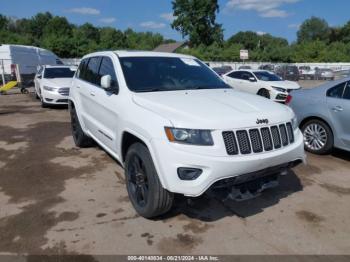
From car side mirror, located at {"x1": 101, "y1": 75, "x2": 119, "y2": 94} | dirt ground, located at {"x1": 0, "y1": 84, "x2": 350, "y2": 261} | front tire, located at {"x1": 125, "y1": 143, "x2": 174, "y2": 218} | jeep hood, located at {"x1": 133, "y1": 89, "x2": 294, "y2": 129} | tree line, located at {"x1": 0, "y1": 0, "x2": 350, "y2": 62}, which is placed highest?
tree line, located at {"x1": 0, "y1": 0, "x2": 350, "y2": 62}

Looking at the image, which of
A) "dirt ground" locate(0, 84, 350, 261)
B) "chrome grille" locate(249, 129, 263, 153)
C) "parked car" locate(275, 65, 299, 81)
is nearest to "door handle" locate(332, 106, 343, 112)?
"dirt ground" locate(0, 84, 350, 261)

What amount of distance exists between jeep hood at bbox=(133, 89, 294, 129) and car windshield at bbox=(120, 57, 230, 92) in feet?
0.85

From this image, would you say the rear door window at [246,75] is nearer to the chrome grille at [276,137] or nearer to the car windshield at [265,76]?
the car windshield at [265,76]

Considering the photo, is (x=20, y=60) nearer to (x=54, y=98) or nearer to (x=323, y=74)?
(x=54, y=98)

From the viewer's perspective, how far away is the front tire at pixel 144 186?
139 inches

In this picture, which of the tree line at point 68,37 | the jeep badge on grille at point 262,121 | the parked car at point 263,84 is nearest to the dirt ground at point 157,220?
the jeep badge on grille at point 262,121

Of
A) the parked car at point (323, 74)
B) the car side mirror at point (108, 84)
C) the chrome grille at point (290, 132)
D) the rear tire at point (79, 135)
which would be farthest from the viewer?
the parked car at point (323, 74)

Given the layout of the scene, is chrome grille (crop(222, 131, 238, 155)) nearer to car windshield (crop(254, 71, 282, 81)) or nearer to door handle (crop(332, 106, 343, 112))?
door handle (crop(332, 106, 343, 112))

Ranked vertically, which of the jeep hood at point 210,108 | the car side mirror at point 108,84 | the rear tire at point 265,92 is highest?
the car side mirror at point 108,84

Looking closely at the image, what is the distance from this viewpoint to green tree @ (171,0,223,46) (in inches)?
2721

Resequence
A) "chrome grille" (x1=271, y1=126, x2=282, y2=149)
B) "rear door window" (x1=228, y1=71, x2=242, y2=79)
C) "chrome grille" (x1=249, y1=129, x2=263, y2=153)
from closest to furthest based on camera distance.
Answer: "chrome grille" (x1=249, y1=129, x2=263, y2=153)
"chrome grille" (x1=271, y1=126, x2=282, y2=149)
"rear door window" (x1=228, y1=71, x2=242, y2=79)

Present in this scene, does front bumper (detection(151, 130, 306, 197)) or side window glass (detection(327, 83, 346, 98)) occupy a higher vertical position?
side window glass (detection(327, 83, 346, 98))

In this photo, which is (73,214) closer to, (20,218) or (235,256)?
(20,218)

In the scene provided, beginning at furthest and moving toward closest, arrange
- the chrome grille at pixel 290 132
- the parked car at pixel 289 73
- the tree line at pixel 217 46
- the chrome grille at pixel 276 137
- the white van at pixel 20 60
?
the tree line at pixel 217 46 < the parked car at pixel 289 73 < the white van at pixel 20 60 < the chrome grille at pixel 290 132 < the chrome grille at pixel 276 137
